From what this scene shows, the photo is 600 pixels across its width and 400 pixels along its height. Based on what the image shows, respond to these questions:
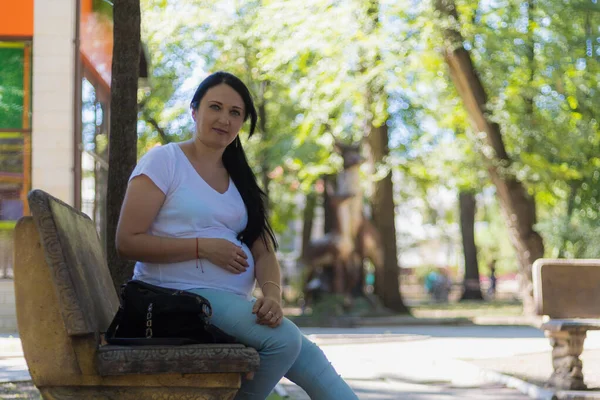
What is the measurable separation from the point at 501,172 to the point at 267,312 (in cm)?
1880

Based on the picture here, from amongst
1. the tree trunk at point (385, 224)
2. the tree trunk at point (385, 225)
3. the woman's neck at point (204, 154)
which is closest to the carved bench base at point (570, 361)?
the woman's neck at point (204, 154)

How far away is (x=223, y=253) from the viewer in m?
4.48

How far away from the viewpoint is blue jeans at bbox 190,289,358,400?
4.29 meters

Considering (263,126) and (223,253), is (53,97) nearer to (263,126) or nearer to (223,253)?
(223,253)

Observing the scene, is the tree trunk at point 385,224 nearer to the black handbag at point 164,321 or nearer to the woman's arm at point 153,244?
the woman's arm at point 153,244

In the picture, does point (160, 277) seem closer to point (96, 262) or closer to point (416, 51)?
point (96, 262)

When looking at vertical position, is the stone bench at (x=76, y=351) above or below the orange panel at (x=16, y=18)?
below

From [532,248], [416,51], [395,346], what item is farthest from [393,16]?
[395,346]

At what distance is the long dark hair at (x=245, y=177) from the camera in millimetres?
4777

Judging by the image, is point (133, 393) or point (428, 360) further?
point (428, 360)

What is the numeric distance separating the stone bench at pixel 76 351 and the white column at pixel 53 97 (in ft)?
47.6

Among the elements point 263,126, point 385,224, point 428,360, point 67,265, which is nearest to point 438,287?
point 263,126

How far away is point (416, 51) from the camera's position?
21844 millimetres

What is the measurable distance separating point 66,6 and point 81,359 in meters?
15.9
